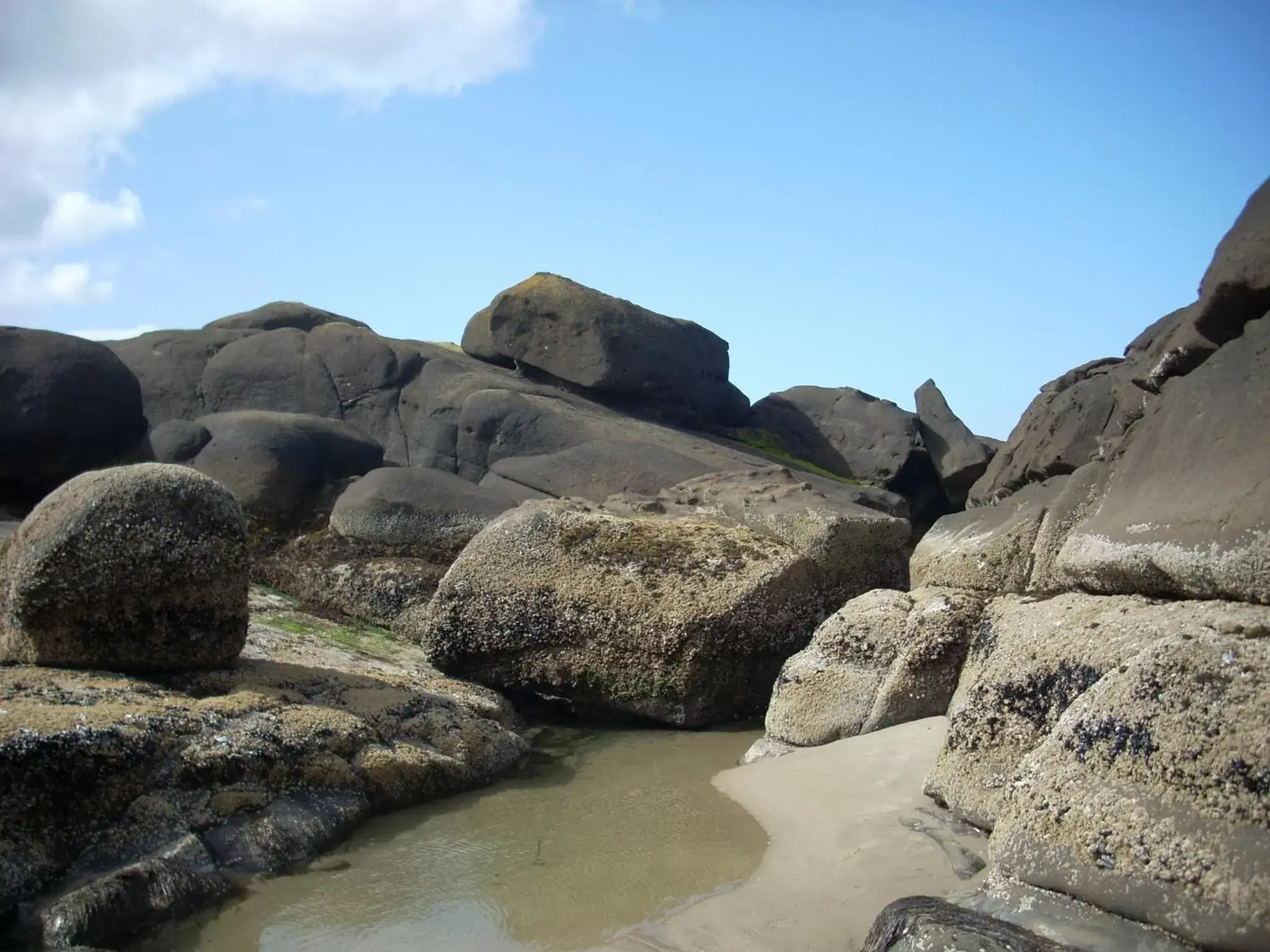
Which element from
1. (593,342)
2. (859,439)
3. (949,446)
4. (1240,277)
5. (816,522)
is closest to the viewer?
(1240,277)

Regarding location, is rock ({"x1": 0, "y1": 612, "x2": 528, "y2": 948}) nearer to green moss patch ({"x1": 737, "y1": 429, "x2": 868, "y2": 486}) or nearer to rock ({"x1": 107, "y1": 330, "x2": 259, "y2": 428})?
rock ({"x1": 107, "y1": 330, "x2": 259, "y2": 428})

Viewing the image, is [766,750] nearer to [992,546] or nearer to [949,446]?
[992,546]

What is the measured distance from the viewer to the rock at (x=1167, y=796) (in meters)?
3.85

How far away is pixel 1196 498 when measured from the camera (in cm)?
525

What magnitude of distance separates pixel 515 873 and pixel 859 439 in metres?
18.0

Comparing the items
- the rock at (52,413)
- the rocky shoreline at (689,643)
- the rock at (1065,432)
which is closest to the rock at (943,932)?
the rocky shoreline at (689,643)

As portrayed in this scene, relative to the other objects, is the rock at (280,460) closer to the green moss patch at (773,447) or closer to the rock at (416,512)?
the rock at (416,512)

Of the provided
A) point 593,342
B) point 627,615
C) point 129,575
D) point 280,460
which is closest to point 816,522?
point 627,615

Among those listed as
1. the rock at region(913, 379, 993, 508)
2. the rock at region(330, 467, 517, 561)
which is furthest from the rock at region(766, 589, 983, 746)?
the rock at region(913, 379, 993, 508)

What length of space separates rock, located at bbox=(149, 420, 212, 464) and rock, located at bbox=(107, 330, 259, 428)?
6.54 ft

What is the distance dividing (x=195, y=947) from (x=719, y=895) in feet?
7.43

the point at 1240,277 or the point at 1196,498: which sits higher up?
the point at 1240,277

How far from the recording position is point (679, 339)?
67.1 ft

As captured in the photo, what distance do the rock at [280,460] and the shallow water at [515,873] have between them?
7.41 metres
